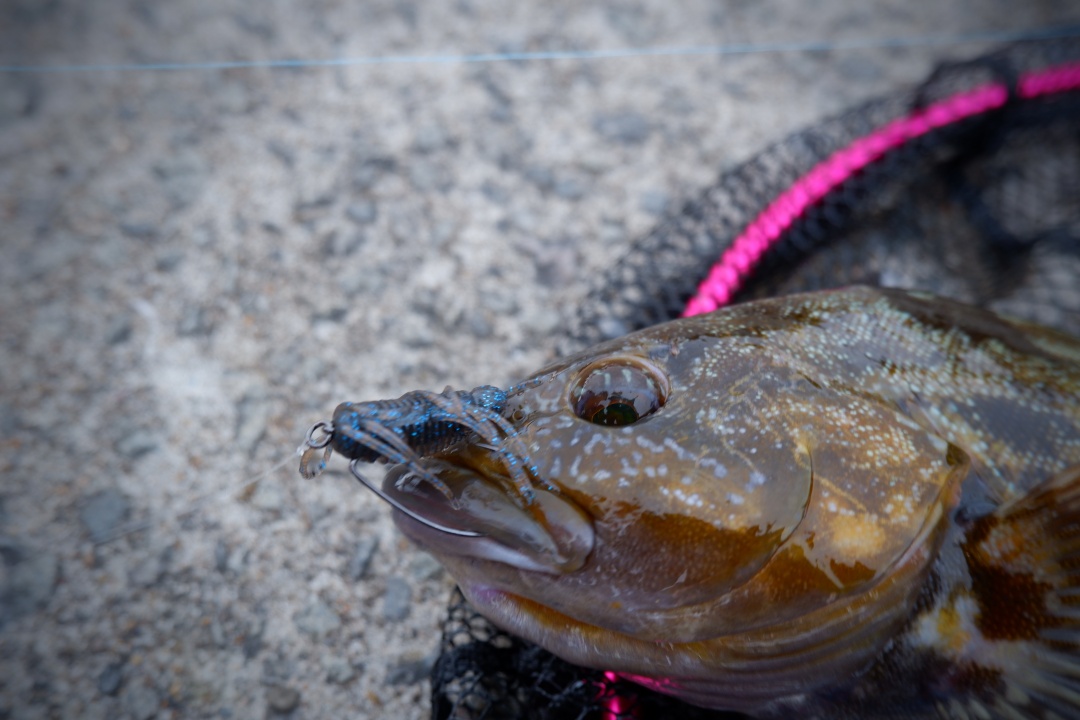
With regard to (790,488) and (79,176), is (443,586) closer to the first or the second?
(790,488)

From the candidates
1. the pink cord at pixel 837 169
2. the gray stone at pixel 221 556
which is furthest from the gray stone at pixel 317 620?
the pink cord at pixel 837 169

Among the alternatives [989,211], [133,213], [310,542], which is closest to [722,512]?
[310,542]

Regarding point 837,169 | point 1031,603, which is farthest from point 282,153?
point 1031,603

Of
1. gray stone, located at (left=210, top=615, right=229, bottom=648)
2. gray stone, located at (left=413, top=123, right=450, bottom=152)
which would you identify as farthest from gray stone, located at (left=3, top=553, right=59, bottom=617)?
gray stone, located at (left=413, top=123, right=450, bottom=152)

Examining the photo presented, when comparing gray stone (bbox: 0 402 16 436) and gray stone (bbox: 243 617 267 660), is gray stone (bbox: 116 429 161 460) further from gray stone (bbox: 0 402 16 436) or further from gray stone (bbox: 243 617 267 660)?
gray stone (bbox: 243 617 267 660)

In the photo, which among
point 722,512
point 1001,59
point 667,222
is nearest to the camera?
point 722,512

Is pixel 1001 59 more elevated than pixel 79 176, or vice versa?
pixel 79 176

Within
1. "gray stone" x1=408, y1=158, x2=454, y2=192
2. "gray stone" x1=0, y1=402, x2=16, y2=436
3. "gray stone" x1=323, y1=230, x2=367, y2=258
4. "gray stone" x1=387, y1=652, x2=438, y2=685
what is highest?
"gray stone" x1=408, y1=158, x2=454, y2=192

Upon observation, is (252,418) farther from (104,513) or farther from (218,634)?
(218,634)
